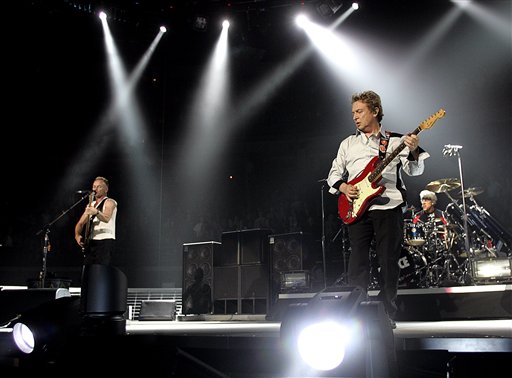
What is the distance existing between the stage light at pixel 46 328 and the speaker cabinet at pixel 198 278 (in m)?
4.65

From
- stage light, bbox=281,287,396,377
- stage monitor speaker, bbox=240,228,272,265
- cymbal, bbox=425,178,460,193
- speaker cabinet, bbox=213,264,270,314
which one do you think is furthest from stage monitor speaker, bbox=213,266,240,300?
stage light, bbox=281,287,396,377

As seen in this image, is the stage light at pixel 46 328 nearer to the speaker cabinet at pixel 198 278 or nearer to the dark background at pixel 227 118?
the speaker cabinet at pixel 198 278

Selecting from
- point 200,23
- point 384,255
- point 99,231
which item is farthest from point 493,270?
point 200,23

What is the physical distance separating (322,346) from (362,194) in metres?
1.66

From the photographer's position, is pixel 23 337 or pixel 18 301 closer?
pixel 23 337

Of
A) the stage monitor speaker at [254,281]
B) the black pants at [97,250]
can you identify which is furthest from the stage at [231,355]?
the stage monitor speaker at [254,281]

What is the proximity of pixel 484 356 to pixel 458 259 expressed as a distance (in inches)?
201

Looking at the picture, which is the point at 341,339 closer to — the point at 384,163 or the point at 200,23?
the point at 384,163

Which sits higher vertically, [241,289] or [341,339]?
[241,289]

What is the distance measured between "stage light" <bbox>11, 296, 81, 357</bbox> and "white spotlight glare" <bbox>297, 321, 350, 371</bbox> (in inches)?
49.5

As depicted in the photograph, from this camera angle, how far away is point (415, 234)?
21.3 feet

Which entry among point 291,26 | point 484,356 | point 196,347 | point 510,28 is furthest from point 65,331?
point 510,28

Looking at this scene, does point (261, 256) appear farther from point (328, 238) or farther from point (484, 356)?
point (484, 356)

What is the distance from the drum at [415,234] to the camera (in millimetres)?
6469
